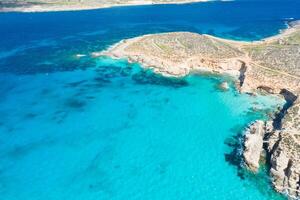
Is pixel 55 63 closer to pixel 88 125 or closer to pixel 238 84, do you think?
pixel 88 125

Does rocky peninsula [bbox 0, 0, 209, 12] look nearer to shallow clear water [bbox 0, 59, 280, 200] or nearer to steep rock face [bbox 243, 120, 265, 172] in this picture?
shallow clear water [bbox 0, 59, 280, 200]

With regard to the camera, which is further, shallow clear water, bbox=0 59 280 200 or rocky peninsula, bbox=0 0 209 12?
rocky peninsula, bbox=0 0 209 12

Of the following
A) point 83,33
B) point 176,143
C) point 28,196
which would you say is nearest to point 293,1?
point 83,33

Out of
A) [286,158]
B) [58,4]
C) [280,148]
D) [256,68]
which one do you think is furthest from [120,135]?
[58,4]

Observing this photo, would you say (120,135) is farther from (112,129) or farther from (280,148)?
(280,148)

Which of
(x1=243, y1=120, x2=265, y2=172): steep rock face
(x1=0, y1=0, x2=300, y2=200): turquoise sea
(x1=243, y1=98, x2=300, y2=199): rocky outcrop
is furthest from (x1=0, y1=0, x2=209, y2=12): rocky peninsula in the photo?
(x1=243, y1=120, x2=265, y2=172): steep rock face
